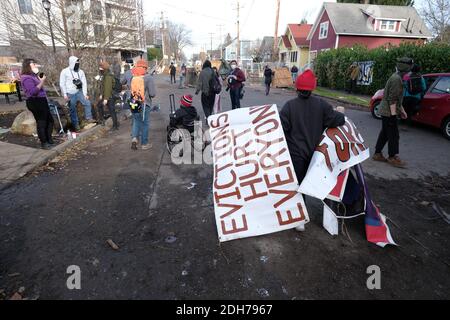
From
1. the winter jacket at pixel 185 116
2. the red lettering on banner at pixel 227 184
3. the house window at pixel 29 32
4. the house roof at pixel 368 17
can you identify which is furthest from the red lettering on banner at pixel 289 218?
the house roof at pixel 368 17

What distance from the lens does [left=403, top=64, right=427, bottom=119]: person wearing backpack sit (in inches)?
295

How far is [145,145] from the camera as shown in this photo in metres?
6.96

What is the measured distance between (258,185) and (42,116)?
5334 mm

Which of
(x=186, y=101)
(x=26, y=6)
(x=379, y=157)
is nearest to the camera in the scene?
(x=379, y=157)

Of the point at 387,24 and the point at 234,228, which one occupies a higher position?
the point at 387,24

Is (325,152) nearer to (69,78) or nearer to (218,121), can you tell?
(218,121)

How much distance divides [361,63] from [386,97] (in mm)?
14787

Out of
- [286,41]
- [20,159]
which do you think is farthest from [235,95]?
[286,41]

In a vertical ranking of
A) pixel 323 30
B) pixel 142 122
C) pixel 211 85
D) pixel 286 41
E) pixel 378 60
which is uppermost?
pixel 286 41

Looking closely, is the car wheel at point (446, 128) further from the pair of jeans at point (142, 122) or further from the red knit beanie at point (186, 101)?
the pair of jeans at point (142, 122)

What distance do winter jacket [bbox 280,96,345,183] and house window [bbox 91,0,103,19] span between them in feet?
38.5

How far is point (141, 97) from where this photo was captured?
20.9ft

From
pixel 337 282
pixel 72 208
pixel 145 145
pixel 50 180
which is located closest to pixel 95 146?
pixel 145 145
